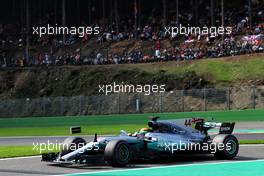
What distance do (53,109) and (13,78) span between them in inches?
418

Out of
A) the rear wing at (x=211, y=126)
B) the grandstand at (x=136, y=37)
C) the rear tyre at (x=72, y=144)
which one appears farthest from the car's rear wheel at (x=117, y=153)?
the grandstand at (x=136, y=37)

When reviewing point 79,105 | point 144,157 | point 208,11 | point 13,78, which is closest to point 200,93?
point 79,105

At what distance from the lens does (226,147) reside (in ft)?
54.6

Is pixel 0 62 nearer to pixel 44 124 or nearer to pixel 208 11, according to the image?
pixel 44 124

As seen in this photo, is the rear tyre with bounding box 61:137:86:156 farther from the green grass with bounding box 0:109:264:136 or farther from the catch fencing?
the catch fencing

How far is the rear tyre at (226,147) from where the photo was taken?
1656 cm

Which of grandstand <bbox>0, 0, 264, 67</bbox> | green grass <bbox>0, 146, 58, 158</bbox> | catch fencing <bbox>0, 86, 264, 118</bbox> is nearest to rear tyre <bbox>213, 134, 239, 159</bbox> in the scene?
green grass <bbox>0, 146, 58, 158</bbox>

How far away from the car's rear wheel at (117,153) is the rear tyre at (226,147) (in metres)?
2.66

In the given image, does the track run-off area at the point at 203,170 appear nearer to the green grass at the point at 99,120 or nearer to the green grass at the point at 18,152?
the green grass at the point at 18,152

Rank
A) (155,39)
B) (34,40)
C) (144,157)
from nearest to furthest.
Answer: (144,157), (155,39), (34,40)

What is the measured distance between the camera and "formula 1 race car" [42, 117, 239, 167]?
1530cm

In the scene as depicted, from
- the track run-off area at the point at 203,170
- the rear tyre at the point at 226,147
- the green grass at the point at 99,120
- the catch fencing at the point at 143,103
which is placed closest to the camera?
the track run-off area at the point at 203,170

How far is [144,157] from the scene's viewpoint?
52.9ft

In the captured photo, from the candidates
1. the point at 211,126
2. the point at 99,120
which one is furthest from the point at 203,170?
the point at 99,120
